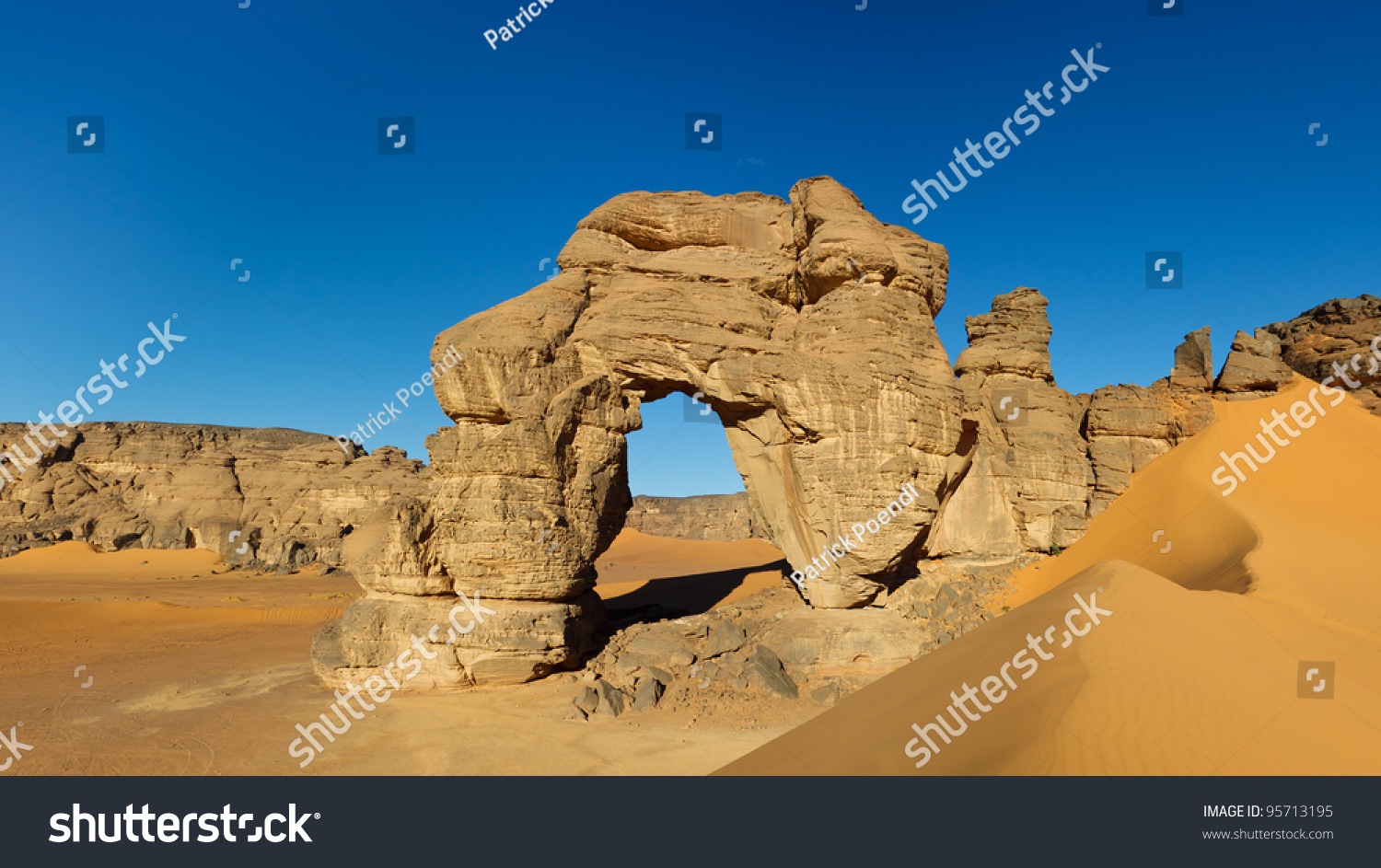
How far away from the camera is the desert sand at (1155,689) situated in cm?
449

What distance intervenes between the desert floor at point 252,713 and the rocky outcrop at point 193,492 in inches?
586

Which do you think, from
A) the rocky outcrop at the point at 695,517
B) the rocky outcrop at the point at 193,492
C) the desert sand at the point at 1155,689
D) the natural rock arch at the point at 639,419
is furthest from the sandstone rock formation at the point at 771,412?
the rocky outcrop at the point at 695,517

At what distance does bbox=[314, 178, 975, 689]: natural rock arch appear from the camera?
1312 centimetres

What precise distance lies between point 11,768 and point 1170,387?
25.3 m

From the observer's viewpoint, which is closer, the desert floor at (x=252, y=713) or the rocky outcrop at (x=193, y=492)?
the desert floor at (x=252, y=713)

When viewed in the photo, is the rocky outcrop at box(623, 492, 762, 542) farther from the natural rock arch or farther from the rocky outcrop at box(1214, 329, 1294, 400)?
the natural rock arch

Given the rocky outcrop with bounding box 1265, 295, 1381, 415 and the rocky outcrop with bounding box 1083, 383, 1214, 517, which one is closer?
the rocky outcrop with bounding box 1083, 383, 1214, 517

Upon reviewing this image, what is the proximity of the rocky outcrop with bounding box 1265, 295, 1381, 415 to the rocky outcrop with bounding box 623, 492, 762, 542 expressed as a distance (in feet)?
118

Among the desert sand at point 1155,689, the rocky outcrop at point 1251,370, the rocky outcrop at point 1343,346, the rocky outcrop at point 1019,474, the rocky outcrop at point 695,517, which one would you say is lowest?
the desert sand at point 1155,689

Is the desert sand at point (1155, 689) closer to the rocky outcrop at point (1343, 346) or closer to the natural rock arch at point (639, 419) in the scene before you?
the natural rock arch at point (639, 419)

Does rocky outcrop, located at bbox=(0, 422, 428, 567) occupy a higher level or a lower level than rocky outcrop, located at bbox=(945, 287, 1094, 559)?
higher

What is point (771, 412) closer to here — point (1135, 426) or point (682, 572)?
point (1135, 426)

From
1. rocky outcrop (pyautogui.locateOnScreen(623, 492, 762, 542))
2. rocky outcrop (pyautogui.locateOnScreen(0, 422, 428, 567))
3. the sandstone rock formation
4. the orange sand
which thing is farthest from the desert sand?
rocky outcrop (pyautogui.locateOnScreen(623, 492, 762, 542))

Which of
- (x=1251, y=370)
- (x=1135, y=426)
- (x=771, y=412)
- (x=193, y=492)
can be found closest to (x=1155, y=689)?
(x=771, y=412)
